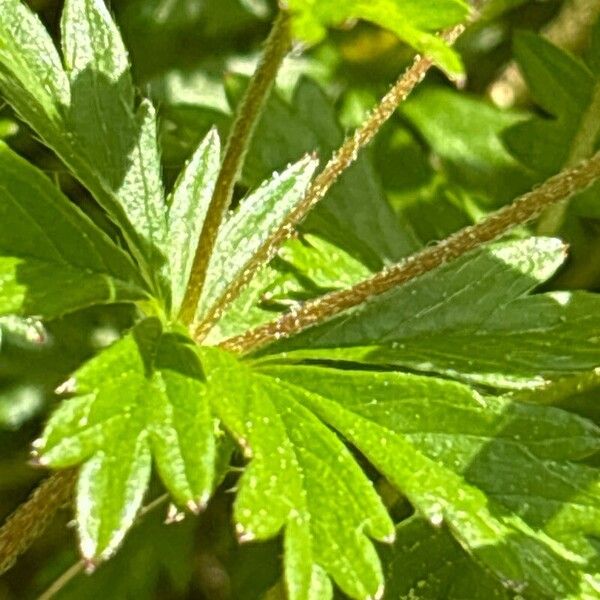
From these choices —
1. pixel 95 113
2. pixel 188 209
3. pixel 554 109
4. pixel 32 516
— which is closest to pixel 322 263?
pixel 188 209

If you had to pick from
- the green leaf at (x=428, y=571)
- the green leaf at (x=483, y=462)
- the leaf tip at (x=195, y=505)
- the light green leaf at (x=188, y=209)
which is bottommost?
Result: the green leaf at (x=428, y=571)

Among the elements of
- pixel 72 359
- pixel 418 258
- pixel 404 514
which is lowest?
pixel 404 514

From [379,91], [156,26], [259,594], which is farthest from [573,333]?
[156,26]

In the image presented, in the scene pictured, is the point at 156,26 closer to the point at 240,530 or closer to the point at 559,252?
the point at 559,252

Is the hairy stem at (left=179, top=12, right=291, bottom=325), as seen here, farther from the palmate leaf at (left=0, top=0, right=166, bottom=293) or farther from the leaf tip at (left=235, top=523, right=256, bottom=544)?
the leaf tip at (left=235, top=523, right=256, bottom=544)

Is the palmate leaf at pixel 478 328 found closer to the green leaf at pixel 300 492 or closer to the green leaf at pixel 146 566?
the green leaf at pixel 300 492

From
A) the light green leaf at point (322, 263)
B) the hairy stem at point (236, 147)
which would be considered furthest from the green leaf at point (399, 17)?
the light green leaf at point (322, 263)

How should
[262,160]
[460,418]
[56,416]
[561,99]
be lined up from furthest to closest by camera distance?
[561,99]
[262,160]
[460,418]
[56,416]
